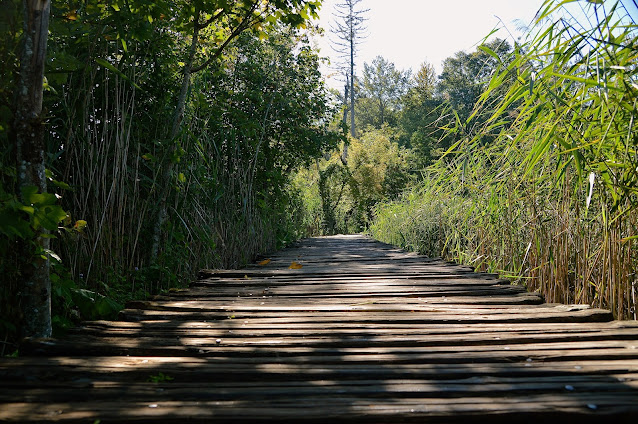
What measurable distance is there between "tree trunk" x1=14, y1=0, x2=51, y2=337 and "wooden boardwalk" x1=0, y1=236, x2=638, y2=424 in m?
0.28

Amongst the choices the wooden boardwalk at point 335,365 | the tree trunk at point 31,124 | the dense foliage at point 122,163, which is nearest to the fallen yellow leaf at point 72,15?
the dense foliage at point 122,163

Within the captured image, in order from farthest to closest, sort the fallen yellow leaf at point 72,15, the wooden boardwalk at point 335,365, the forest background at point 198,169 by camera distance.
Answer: the fallen yellow leaf at point 72,15 < the forest background at point 198,169 < the wooden boardwalk at point 335,365

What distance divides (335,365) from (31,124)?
1.43 m

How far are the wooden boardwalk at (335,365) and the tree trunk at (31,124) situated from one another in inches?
10.9

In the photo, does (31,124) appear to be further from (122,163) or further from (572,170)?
(572,170)

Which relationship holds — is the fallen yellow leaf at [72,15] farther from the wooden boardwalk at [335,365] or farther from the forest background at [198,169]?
the wooden boardwalk at [335,365]

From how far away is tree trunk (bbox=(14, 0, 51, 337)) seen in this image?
5.91 ft

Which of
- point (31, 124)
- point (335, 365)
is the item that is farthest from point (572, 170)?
point (31, 124)

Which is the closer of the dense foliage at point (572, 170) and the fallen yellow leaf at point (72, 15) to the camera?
the dense foliage at point (572, 170)

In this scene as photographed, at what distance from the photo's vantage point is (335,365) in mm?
1497

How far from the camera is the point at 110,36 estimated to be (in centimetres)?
263

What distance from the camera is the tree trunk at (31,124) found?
70.9 inches

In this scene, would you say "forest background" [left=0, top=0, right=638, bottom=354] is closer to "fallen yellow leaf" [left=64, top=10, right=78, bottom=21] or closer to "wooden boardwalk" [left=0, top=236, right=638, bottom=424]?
"fallen yellow leaf" [left=64, top=10, right=78, bottom=21]

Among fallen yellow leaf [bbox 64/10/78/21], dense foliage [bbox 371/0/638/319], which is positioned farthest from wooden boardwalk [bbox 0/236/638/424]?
fallen yellow leaf [bbox 64/10/78/21]
